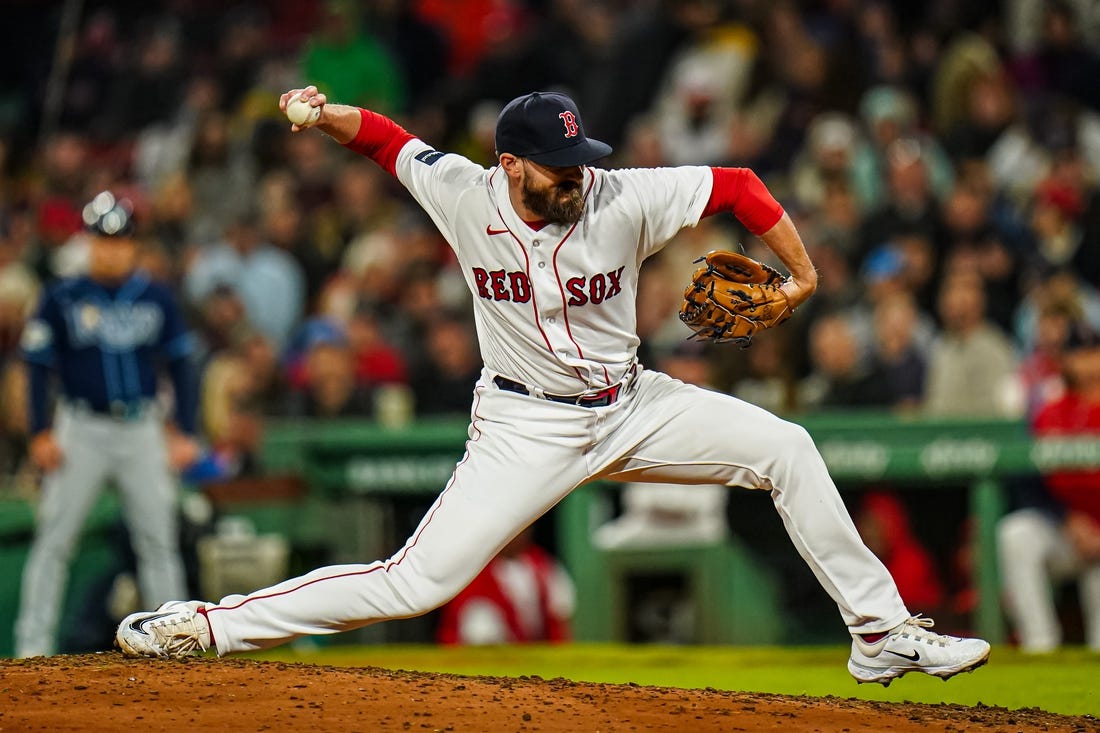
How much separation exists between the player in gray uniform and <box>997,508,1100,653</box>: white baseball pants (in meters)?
4.02

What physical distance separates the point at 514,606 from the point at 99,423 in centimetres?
230

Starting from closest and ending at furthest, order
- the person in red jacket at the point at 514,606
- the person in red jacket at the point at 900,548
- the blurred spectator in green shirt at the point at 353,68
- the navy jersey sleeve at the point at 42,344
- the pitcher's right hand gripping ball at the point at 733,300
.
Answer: the pitcher's right hand gripping ball at the point at 733,300
the navy jersey sleeve at the point at 42,344
the person in red jacket at the point at 900,548
the person in red jacket at the point at 514,606
the blurred spectator in green shirt at the point at 353,68

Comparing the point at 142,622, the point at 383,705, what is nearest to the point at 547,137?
the point at 383,705

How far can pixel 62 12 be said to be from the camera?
15742mm

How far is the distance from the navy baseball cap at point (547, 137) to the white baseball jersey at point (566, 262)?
0.18 meters

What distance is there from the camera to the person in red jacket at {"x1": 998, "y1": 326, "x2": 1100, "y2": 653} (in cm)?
779

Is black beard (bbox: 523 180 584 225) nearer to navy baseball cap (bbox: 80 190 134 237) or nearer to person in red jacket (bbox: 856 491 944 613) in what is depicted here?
navy baseball cap (bbox: 80 190 134 237)

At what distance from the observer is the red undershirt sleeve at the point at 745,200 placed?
4.72m

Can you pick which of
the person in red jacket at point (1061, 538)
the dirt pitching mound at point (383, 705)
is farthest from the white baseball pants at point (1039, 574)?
the dirt pitching mound at point (383, 705)

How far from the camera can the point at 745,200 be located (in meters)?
4.73

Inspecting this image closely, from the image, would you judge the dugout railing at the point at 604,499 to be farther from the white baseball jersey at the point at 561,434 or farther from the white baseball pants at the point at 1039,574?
the white baseball jersey at the point at 561,434

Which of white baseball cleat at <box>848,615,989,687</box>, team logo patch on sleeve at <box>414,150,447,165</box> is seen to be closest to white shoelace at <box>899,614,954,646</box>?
white baseball cleat at <box>848,615,989,687</box>

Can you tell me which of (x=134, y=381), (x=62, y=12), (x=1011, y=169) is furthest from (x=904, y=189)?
(x=62, y=12)

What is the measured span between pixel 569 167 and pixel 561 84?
25.8 feet
